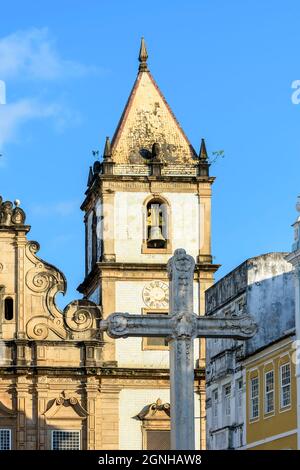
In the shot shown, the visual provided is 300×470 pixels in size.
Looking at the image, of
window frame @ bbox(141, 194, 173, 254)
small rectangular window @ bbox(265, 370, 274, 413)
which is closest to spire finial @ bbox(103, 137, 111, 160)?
window frame @ bbox(141, 194, 173, 254)

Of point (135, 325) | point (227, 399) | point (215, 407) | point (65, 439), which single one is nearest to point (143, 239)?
point (65, 439)

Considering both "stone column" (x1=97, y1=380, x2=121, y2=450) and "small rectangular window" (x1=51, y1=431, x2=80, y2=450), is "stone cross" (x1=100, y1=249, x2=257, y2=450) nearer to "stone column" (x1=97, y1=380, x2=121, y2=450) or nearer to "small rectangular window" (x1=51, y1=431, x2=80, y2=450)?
"small rectangular window" (x1=51, y1=431, x2=80, y2=450)

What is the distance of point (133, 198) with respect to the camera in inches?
2457

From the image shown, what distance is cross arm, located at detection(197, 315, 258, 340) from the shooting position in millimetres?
32312

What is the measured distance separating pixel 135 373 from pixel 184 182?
7878 mm

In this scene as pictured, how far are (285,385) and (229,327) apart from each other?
13334mm

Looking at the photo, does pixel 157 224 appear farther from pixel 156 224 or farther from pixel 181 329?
pixel 181 329

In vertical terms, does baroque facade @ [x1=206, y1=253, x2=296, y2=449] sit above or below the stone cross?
above

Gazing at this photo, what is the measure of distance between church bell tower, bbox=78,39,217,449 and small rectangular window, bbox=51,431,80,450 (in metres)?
1.29

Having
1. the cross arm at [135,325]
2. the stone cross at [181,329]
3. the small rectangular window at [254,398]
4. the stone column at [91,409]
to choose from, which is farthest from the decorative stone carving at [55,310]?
the cross arm at [135,325]

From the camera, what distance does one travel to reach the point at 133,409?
60.1 m
